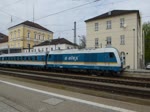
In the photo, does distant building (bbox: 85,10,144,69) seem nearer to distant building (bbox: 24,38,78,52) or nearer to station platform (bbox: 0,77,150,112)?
distant building (bbox: 24,38,78,52)

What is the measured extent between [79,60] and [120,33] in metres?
17.3

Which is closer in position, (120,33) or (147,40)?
(120,33)

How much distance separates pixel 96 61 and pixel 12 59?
72.2 feet

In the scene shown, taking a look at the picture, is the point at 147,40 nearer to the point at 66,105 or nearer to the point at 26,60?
the point at 26,60

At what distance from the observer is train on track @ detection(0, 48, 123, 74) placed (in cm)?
2030

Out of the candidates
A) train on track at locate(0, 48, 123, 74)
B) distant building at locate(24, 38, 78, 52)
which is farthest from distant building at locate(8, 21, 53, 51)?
train on track at locate(0, 48, 123, 74)

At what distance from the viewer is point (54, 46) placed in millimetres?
59406

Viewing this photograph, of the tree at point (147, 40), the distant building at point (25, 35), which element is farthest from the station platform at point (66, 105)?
the distant building at point (25, 35)

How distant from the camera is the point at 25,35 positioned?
6825cm

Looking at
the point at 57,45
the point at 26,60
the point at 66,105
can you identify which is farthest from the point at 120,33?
the point at 66,105

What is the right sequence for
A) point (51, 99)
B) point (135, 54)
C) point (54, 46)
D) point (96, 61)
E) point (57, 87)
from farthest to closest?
point (54, 46)
point (135, 54)
point (96, 61)
point (57, 87)
point (51, 99)

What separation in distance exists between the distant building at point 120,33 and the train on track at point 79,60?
12.7 metres

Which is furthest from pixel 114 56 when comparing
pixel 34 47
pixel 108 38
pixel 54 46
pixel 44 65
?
pixel 34 47

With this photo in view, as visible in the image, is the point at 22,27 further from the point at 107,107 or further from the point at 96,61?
the point at 107,107
